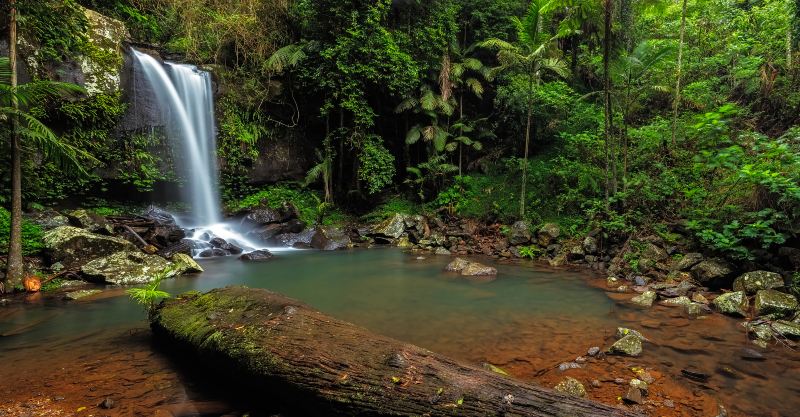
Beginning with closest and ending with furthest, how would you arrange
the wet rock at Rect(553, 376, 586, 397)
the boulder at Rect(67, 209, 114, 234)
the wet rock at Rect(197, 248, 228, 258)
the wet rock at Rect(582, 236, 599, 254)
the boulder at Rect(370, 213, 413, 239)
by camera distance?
the wet rock at Rect(553, 376, 586, 397), the boulder at Rect(67, 209, 114, 234), the wet rock at Rect(582, 236, 599, 254), the wet rock at Rect(197, 248, 228, 258), the boulder at Rect(370, 213, 413, 239)

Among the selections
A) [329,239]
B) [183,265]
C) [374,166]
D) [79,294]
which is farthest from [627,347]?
[374,166]

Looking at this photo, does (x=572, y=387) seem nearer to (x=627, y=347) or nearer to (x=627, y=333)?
(x=627, y=347)

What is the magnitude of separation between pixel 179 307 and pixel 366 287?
3.77 metres

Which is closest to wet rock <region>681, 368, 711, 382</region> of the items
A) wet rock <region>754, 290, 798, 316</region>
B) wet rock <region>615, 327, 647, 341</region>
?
wet rock <region>615, 327, 647, 341</region>

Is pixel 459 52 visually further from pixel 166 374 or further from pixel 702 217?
pixel 166 374

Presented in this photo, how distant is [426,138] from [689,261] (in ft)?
31.1

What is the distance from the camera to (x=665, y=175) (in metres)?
9.32

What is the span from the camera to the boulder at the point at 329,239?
12.6m

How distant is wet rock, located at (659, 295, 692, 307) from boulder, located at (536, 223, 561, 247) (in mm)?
4588

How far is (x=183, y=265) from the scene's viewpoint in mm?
8398

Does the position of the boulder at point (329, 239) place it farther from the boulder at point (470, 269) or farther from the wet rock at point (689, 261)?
the wet rock at point (689, 261)

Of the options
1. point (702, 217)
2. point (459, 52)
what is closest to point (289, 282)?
point (702, 217)

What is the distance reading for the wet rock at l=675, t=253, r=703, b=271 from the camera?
7.09m

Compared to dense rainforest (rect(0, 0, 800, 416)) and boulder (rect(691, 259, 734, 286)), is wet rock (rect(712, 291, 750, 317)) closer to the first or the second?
dense rainforest (rect(0, 0, 800, 416))
